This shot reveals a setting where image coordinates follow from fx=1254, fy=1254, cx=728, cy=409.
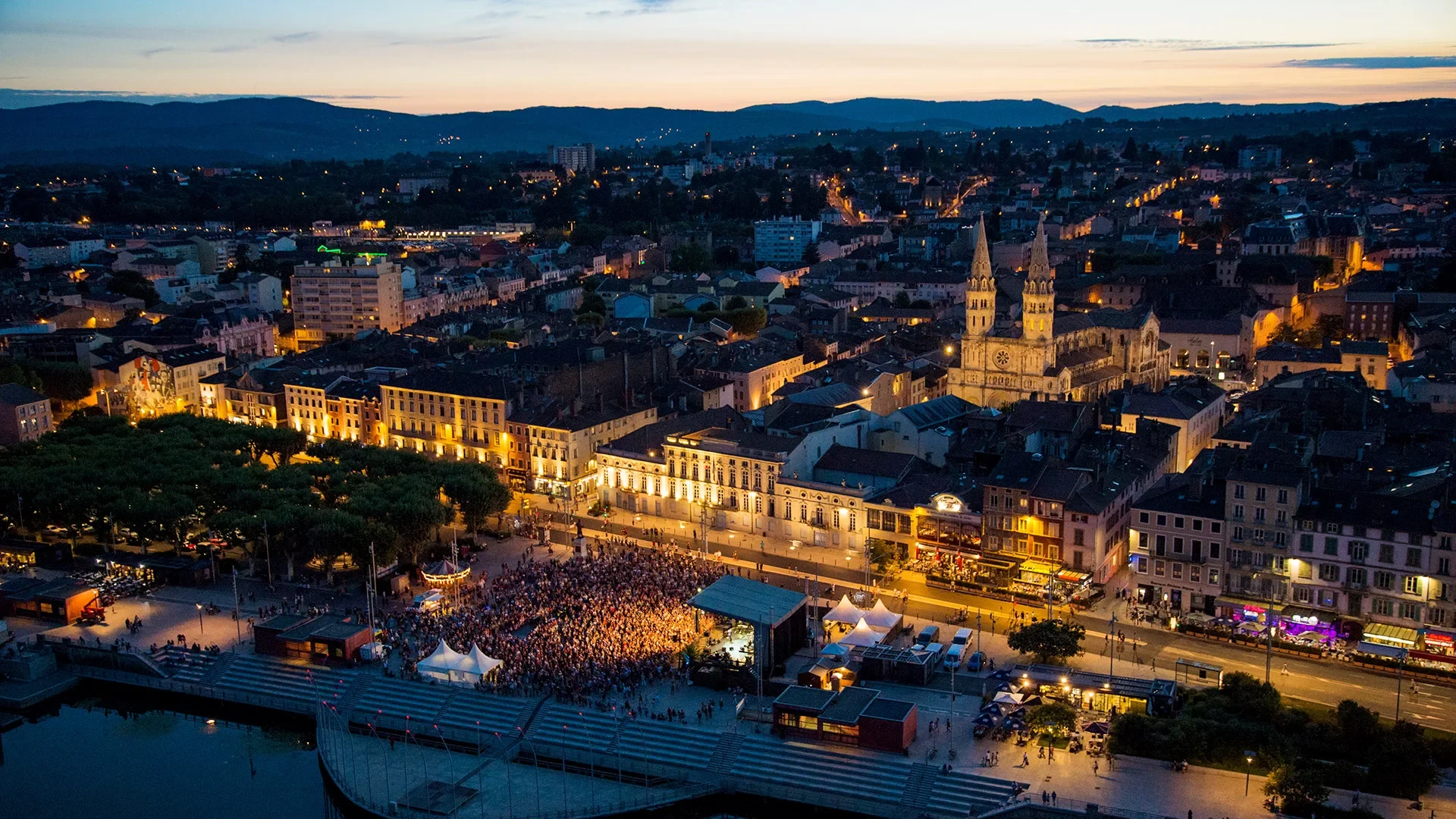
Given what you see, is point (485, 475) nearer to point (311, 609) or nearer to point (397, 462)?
point (397, 462)

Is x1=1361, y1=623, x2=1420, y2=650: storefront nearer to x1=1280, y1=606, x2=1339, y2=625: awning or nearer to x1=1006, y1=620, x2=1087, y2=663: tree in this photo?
x1=1280, y1=606, x2=1339, y2=625: awning

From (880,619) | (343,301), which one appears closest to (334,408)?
(343,301)

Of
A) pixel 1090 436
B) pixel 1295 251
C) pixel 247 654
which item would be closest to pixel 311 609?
pixel 247 654

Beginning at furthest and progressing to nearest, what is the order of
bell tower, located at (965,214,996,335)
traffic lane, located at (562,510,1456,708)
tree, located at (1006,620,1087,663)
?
bell tower, located at (965,214,996,335)
tree, located at (1006,620,1087,663)
traffic lane, located at (562,510,1456,708)

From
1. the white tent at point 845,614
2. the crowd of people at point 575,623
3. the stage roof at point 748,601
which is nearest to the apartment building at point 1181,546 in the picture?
the white tent at point 845,614

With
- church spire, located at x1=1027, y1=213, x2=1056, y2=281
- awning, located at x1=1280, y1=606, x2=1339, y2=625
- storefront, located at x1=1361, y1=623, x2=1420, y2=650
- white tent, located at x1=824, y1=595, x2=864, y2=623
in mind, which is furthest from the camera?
church spire, located at x1=1027, y1=213, x2=1056, y2=281

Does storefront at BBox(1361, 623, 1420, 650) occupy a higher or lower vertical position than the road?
higher

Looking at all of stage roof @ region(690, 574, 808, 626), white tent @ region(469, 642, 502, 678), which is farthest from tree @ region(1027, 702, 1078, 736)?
white tent @ region(469, 642, 502, 678)
